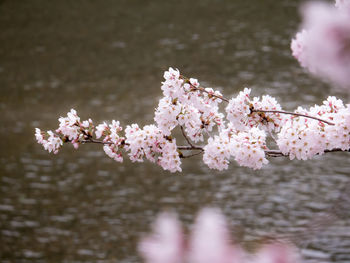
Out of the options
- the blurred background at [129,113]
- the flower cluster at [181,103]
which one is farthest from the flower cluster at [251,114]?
the blurred background at [129,113]

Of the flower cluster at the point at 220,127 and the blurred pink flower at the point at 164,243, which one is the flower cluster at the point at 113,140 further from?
the blurred pink flower at the point at 164,243

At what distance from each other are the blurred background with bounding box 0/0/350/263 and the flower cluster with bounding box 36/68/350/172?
1012mm

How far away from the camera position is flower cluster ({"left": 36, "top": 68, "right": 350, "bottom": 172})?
3125 millimetres

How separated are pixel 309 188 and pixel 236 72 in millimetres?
5449

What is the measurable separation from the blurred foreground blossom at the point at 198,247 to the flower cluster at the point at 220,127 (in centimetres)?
241

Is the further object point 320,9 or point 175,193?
point 175,193

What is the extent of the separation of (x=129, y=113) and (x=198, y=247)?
34.8 feet

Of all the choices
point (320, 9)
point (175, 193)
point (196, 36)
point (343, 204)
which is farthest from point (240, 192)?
point (196, 36)

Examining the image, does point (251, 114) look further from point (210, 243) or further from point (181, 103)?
point (210, 243)

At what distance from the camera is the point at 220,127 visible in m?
3.51

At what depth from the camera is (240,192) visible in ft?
26.7

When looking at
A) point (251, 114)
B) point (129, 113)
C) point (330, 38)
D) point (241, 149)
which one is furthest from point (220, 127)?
point (129, 113)

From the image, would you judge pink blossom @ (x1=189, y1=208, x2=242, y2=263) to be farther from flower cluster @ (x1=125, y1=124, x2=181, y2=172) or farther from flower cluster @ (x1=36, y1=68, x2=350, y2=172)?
flower cluster @ (x1=125, y1=124, x2=181, y2=172)

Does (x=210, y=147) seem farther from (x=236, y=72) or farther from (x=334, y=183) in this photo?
(x=236, y=72)
